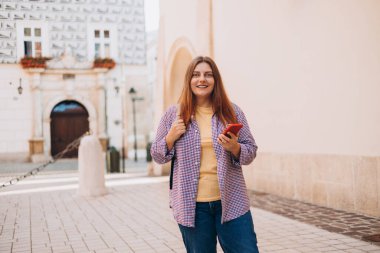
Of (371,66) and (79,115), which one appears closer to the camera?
(371,66)

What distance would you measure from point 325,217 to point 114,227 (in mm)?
2827

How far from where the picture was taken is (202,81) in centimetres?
296

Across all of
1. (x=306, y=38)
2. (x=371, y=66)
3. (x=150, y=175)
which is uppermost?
(x=306, y=38)

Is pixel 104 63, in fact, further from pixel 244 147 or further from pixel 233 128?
pixel 233 128

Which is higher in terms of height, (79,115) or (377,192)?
(79,115)

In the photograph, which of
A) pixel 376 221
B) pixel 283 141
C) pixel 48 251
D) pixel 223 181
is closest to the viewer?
pixel 223 181

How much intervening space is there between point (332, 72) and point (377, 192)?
1.89m

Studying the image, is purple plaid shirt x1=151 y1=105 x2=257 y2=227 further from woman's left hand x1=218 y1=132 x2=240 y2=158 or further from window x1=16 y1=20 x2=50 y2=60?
window x1=16 y1=20 x2=50 y2=60

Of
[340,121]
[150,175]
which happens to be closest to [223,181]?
[340,121]

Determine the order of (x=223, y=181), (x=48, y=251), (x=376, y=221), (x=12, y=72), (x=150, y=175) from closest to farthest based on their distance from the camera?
(x=223, y=181), (x=48, y=251), (x=376, y=221), (x=12, y=72), (x=150, y=175)

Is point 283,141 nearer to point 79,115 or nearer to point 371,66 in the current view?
point 371,66

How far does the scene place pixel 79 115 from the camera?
22.4 metres

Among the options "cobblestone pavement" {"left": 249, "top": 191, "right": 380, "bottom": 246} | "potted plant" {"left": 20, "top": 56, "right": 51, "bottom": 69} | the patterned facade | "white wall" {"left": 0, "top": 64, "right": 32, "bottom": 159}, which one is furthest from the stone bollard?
"potted plant" {"left": 20, "top": 56, "right": 51, "bottom": 69}

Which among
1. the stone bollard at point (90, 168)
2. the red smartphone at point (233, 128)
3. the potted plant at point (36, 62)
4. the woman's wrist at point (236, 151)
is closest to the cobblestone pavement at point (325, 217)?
the woman's wrist at point (236, 151)
